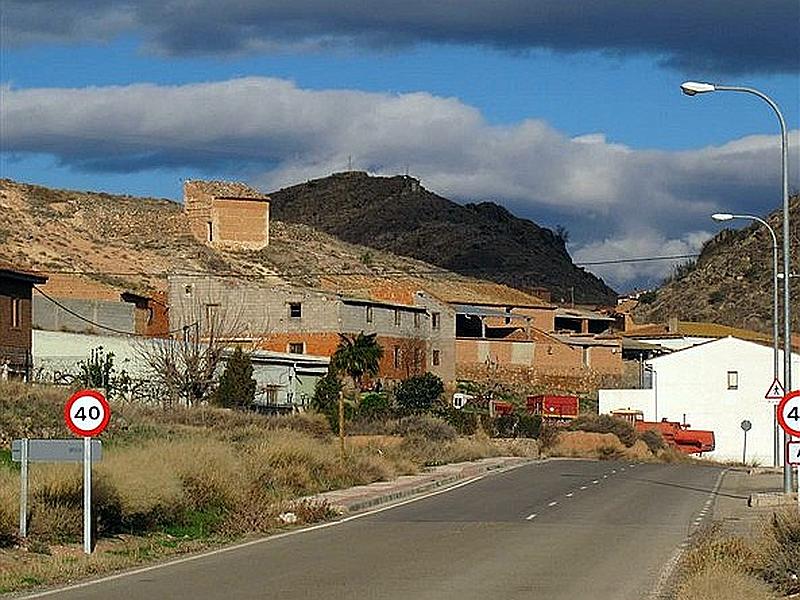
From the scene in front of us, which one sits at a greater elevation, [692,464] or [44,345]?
[44,345]

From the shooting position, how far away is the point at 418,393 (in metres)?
73.9

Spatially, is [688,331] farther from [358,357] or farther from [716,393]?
[358,357]

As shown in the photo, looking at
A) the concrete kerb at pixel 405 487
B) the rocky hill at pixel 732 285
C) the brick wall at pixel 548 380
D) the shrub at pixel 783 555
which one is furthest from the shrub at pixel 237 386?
the rocky hill at pixel 732 285

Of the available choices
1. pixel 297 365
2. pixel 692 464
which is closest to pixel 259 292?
pixel 297 365

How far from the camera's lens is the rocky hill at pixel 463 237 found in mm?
171500

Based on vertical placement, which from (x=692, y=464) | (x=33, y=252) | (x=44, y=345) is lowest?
(x=692, y=464)

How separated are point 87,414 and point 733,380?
60625mm

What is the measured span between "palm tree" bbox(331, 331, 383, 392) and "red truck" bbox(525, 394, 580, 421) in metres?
9.00

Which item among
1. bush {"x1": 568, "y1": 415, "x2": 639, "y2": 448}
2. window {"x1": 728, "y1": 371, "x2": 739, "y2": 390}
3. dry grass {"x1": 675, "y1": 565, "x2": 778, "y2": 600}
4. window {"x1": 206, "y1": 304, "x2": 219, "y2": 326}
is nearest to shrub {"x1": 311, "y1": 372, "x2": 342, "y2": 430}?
bush {"x1": 568, "y1": 415, "x2": 639, "y2": 448}

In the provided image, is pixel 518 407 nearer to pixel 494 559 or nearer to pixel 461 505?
pixel 461 505

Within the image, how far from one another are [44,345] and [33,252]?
38882 mm

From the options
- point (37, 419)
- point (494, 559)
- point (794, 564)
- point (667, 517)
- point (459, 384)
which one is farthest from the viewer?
point (459, 384)

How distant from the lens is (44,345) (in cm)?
6469

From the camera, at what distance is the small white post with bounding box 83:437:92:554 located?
68.5ft
